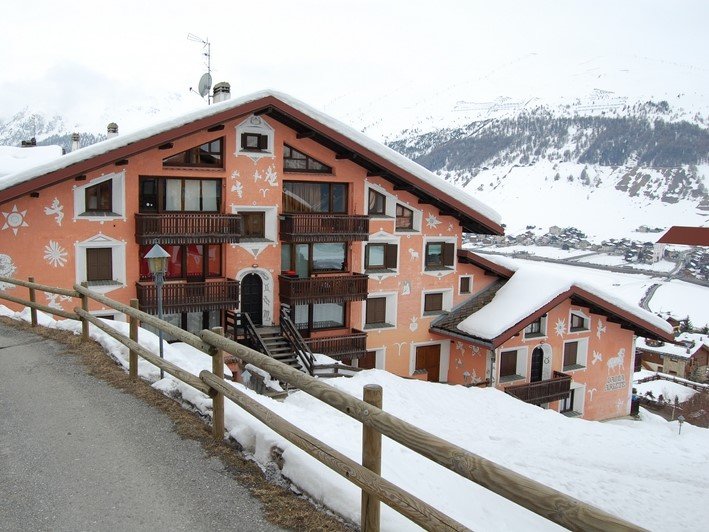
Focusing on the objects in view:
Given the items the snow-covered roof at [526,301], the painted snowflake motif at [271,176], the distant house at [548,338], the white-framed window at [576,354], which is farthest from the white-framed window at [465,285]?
the painted snowflake motif at [271,176]

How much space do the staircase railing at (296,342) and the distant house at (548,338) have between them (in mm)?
6743

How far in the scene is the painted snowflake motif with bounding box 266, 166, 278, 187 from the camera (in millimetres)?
23266

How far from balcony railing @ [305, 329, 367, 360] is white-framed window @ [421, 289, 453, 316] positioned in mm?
3405

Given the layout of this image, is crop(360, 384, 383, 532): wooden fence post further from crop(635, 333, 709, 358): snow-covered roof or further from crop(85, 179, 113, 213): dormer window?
crop(635, 333, 709, 358): snow-covered roof

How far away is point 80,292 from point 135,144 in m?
8.76

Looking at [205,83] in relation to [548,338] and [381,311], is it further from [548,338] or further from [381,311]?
[548,338]

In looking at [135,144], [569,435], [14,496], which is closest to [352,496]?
[14,496]

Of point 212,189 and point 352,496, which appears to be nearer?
point 352,496

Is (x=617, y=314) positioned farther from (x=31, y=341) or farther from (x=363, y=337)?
(x=31, y=341)

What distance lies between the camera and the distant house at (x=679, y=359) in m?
60.7

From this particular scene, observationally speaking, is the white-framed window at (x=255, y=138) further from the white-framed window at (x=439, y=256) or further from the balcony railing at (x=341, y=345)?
the white-framed window at (x=439, y=256)

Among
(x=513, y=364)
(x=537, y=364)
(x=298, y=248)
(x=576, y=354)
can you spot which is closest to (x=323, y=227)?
(x=298, y=248)

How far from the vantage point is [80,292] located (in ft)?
40.1

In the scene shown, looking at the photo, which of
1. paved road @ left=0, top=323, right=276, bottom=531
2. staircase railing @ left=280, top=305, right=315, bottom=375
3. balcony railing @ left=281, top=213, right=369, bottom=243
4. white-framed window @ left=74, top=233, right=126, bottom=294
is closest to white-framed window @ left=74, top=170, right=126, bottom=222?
white-framed window @ left=74, top=233, right=126, bottom=294
